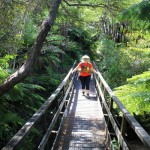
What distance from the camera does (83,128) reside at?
7.16m

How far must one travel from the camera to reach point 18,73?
7055 millimetres

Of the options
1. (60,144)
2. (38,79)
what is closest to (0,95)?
(60,144)

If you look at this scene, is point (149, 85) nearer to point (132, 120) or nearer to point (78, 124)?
point (132, 120)

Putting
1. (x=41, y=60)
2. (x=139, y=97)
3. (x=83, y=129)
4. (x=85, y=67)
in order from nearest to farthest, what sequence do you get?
→ (x=139, y=97) → (x=83, y=129) → (x=85, y=67) → (x=41, y=60)

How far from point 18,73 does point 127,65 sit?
931 cm

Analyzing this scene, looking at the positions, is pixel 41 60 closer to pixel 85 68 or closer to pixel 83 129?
pixel 85 68

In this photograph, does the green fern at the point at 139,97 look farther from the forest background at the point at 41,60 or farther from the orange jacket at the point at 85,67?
the orange jacket at the point at 85,67

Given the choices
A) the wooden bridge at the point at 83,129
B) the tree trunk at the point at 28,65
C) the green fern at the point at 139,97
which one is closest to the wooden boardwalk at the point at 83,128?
the wooden bridge at the point at 83,129

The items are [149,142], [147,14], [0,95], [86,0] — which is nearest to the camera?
[149,142]

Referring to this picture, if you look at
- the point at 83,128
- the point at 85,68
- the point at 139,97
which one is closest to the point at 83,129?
the point at 83,128

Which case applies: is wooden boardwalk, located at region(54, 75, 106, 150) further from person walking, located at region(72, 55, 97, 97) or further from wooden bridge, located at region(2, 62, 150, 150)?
person walking, located at region(72, 55, 97, 97)

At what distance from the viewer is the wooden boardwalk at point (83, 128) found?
5.85m

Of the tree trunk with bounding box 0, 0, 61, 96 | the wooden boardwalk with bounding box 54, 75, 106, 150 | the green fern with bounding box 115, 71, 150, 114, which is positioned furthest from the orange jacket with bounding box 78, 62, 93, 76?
the green fern with bounding box 115, 71, 150, 114

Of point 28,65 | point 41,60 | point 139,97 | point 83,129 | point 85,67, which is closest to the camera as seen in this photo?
point 139,97
